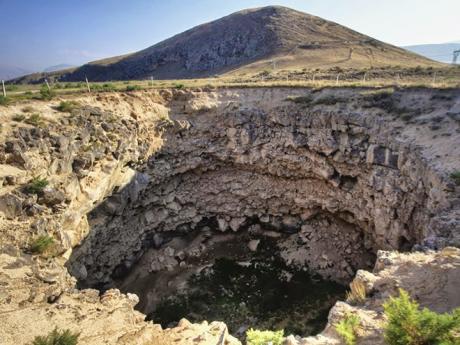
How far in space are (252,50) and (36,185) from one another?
216 ft

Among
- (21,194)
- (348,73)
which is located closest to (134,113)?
(21,194)

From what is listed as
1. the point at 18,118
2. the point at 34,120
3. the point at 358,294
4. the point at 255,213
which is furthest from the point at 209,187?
the point at 358,294

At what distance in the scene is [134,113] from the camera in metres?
25.1

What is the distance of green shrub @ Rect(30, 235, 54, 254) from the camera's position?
44.9ft

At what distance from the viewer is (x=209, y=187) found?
2731cm

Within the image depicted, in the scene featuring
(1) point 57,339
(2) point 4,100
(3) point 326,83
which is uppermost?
(3) point 326,83

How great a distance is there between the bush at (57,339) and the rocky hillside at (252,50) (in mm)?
50188

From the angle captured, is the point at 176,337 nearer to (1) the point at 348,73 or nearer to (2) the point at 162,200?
(2) the point at 162,200

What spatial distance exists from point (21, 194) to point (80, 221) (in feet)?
12.8

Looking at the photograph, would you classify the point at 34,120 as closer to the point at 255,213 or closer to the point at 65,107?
→ the point at 65,107

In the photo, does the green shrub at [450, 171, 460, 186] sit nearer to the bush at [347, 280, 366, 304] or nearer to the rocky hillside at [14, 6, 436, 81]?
the bush at [347, 280, 366, 304]

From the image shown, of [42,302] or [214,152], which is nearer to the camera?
[42,302]

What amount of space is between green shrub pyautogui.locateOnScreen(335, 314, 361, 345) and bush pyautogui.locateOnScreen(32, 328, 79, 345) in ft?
22.9

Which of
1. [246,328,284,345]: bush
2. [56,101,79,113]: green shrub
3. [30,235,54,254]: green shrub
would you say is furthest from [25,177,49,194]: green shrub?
[246,328,284,345]: bush
